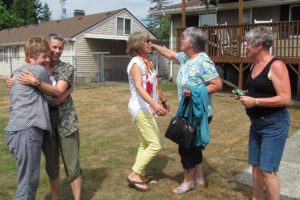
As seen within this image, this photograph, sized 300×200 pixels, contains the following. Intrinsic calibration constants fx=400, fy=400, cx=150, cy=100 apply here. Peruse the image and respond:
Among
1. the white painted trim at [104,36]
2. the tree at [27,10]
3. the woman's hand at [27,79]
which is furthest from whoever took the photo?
the tree at [27,10]

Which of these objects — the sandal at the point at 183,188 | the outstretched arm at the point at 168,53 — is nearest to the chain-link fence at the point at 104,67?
the outstretched arm at the point at 168,53

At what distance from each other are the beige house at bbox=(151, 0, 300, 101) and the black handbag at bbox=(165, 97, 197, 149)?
727cm

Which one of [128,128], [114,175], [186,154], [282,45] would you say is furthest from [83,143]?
[282,45]

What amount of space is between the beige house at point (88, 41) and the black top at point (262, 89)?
19095 mm

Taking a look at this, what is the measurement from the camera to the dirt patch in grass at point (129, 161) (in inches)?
176

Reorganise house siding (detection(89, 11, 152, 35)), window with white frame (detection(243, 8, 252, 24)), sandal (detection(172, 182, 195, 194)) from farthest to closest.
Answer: house siding (detection(89, 11, 152, 35)) < window with white frame (detection(243, 8, 252, 24)) < sandal (detection(172, 182, 195, 194))

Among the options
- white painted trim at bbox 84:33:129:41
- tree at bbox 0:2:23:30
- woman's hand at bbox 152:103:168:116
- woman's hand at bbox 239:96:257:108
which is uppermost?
tree at bbox 0:2:23:30

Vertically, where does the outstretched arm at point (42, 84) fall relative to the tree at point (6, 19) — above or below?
below

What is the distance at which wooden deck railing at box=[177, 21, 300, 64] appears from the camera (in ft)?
42.7

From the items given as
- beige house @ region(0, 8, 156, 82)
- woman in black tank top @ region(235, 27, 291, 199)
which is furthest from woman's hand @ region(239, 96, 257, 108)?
beige house @ region(0, 8, 156, 82)

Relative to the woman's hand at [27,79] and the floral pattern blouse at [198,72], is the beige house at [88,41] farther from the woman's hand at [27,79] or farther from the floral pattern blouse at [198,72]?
the woman's hand at [27,79]

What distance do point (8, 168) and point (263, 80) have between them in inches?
147

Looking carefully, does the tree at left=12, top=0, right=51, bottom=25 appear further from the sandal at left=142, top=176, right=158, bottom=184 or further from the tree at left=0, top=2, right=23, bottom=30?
the sandal at left=142, top=176, right=158, bottom=184

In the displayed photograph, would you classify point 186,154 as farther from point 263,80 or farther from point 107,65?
point 107,65
